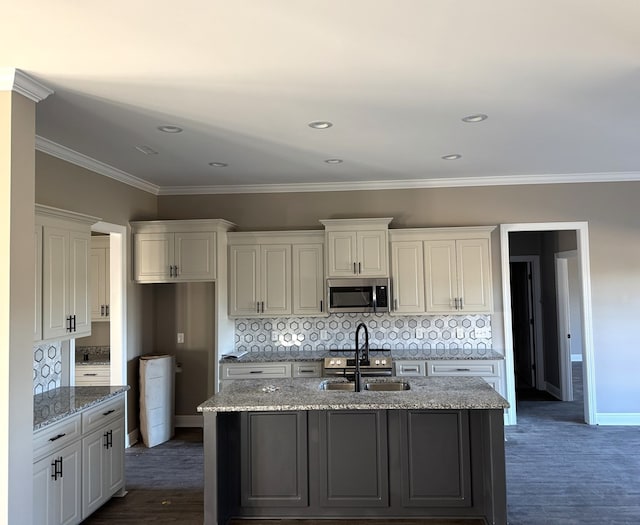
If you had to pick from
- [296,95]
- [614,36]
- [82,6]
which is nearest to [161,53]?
[82,6]

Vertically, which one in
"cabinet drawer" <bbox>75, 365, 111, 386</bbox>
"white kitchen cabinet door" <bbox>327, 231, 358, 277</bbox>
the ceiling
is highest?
the ceiling

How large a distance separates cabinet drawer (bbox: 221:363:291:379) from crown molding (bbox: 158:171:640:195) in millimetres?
2111

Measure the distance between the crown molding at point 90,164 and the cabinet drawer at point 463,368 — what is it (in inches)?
150

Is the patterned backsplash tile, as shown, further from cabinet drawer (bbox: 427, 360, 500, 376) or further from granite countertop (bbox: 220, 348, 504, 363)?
cabinet drawer (bbox: 427, 360, 500, 376)

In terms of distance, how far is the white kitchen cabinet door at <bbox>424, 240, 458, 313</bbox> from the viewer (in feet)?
17.7

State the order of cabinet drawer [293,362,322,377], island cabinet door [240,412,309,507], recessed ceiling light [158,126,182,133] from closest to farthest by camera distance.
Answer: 1. island cabinet door [240,412,309,507]
2. recessed ceiling light [158,126,182,133]
3. cabinet drawer [293,362,322,377]

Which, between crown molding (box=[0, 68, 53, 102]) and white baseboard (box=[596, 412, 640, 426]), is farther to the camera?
white baseboard (box=[596, 412, 640, 426])

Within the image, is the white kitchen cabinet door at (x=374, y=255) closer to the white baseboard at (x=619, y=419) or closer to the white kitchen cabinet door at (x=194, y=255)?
the white kitchen cabinet door at (x=194, y=255)

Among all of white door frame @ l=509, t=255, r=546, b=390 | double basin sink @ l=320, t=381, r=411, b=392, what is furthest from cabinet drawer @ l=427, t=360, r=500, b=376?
white door frame @ l=509, t=255, r=546, b=390

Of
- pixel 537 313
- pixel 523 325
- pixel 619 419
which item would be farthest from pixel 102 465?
pixel 523 325

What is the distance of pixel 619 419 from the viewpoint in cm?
546

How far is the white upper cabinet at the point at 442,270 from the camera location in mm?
5383

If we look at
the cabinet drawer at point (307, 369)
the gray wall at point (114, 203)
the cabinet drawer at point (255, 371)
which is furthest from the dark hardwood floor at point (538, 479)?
the cabinet drawer at point (307, 369)

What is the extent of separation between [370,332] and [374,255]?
0.99 metres
